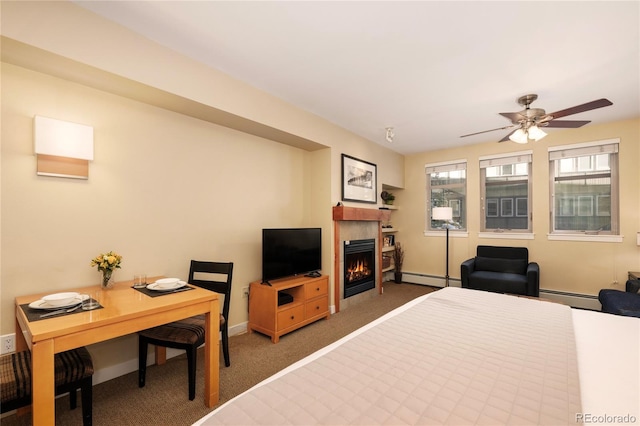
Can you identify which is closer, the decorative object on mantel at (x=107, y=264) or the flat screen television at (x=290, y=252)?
the decorative object on mantel at (x=107, y=264)

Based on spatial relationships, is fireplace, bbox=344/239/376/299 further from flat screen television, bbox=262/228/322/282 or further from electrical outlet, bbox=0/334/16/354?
electrical outlet, bbox=0/334/16/354

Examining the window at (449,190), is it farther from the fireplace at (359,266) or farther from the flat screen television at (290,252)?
the flat screen television at (290,252)

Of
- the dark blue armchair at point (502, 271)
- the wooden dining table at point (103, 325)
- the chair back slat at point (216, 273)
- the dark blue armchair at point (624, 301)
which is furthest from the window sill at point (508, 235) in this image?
the wooden dining table at point (103, 325)

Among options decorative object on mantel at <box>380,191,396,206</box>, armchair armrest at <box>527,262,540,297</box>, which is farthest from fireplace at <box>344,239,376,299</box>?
armchair armrest at <box>527,262,540,297</box>

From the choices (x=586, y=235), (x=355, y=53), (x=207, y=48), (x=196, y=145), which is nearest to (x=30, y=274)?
(x=196, y=145)

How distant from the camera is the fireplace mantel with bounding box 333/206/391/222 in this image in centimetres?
385

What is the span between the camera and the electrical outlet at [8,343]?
6.13ft

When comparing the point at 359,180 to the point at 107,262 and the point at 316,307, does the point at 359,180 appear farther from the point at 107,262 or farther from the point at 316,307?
the point at 107,262

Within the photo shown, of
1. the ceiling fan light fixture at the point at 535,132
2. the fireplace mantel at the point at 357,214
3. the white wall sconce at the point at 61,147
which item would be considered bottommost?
the fireplace mantel at the point at 357,214

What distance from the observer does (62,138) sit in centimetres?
200

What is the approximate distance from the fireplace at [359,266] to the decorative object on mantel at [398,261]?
3.74ft

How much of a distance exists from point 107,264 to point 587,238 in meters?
5.82

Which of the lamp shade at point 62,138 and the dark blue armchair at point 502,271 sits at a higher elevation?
the lamp shade at point 62,138

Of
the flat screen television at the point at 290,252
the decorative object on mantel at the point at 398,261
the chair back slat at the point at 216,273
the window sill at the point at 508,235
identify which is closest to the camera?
the chair back slat at the point at 216,273
